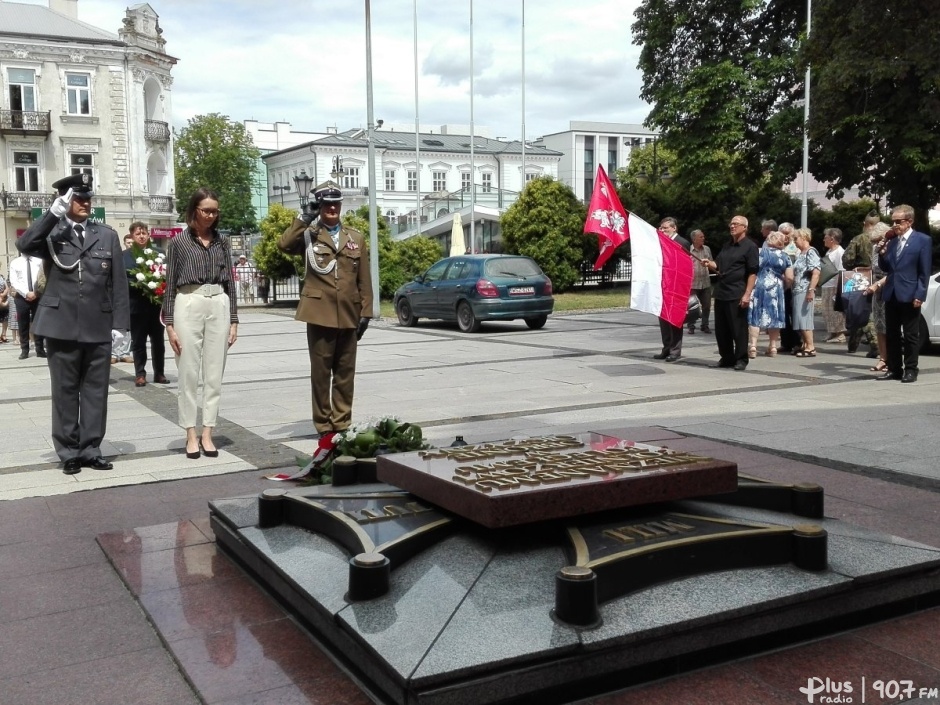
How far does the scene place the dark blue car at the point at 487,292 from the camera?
19.7 m

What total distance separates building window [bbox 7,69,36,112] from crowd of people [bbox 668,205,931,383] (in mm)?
47383

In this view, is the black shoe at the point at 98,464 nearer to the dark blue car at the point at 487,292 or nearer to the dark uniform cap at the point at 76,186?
the dark uniform cap at the point at 76,186

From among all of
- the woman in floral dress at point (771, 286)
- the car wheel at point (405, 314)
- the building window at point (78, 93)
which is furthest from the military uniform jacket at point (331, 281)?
the building window at point (78, 93)

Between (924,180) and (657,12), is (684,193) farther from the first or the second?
(924,180)

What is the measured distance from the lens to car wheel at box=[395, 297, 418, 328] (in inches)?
881

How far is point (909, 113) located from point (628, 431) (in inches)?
615

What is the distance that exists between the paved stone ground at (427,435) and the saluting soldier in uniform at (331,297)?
1.88 ft

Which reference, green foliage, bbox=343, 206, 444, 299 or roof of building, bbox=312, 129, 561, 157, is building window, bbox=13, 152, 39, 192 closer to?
green foliage, bbox=343, 206, 444, 299

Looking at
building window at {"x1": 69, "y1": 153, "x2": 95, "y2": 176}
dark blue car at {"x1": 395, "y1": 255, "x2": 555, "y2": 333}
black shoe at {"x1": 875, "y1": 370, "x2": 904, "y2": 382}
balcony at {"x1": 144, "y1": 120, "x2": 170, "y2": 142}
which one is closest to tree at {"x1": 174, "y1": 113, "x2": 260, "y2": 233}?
balcony at {"x1": 144, "y1": 120, "x2": 170, "y2": 142}

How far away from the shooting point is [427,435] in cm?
770

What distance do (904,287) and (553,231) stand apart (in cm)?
2381

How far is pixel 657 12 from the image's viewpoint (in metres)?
30.1

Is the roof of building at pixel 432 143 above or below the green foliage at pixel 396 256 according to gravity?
above

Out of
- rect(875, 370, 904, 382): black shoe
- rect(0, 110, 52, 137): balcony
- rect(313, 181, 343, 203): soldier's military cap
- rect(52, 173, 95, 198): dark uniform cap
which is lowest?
rect(875, 370, 904, 382): black shoe
